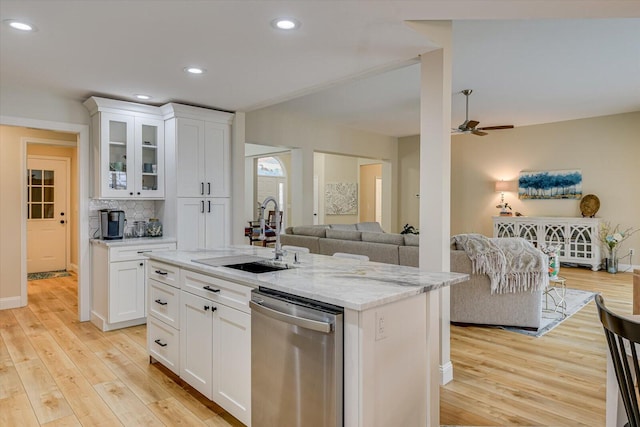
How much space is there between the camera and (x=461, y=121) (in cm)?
721

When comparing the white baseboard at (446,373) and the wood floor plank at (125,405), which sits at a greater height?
the white baseboard at (446,373)

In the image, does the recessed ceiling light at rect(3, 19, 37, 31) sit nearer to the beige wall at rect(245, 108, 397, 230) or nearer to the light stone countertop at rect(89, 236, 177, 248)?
the light stone countertop at rect(89, 236, 177, 248)

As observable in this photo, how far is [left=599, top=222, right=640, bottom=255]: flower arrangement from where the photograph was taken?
668cm

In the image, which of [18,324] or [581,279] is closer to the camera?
[18,324]

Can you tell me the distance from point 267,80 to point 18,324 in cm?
363

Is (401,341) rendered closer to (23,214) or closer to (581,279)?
(23,214)

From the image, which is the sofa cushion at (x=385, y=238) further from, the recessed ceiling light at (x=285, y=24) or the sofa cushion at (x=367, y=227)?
→ the recessed ceiling light at (x=285, y=24)

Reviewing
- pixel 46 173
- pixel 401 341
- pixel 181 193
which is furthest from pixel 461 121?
pixel 46 173

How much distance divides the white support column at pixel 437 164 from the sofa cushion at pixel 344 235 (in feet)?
6.50

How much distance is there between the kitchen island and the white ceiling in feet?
5.02

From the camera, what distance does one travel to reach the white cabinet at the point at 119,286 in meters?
4.05

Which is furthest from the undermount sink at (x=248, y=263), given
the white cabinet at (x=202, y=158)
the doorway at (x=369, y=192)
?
the doorway at (x=369, y=192)

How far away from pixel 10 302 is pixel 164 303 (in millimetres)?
3237

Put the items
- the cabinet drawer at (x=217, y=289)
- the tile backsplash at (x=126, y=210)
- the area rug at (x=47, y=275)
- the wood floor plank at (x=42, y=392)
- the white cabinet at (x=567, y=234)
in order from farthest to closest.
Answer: the white cabinet at (x=567, y=234) < the area rug at (x=47, y=275) < the tile backsplash at (x=126, y=210) < the wood floor plank at (x=42, y=392) < the cabinet drawer at (x=217, y=289)
